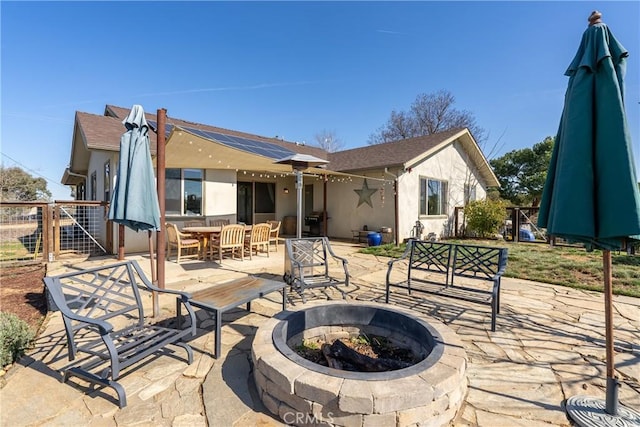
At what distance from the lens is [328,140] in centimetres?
3200

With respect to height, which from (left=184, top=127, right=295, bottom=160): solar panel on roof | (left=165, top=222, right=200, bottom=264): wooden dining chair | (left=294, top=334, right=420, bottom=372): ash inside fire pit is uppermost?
(left=184, top=127, right=295, bottom=160): solar panel on roof

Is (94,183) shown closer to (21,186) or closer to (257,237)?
(257,237)

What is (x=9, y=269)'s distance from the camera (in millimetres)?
5883

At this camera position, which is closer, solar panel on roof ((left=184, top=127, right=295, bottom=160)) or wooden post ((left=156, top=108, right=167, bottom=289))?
wooden post ((left=156, top=108, right=167, bottom=289))

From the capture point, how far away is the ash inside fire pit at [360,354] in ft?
7.55

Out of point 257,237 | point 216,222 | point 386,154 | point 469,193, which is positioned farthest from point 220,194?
point 469,193

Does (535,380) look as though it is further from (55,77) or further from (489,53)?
(55,77)

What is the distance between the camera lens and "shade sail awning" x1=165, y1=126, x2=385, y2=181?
558cm

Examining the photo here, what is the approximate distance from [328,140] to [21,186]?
2711cm

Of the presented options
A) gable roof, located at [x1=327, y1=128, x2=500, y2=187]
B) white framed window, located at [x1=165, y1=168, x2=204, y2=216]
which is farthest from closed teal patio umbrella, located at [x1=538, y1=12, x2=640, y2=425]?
white framed window, located at [x1=165, y1=168, x2=204, y2=216]

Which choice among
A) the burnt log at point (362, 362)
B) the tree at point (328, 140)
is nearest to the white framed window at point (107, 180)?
the burnt log at point (362, 362)

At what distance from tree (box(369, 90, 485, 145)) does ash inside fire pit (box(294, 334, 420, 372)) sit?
2482cm

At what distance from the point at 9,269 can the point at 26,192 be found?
2738cm

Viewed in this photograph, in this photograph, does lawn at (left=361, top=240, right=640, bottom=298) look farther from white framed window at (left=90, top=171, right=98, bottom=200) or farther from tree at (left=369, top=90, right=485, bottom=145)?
tree at (left=369, top=90, right=485, bottom=145)
